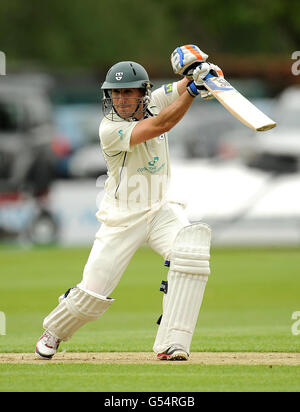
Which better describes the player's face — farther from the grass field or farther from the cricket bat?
the grass field

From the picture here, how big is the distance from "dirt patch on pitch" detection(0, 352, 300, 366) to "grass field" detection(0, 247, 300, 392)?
0.15 m

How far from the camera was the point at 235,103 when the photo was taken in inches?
239

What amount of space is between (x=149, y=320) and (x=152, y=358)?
312 centimetres

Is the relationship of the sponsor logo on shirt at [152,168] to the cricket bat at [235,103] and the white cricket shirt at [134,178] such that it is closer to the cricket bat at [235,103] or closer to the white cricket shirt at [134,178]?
the white cricket shirt at [134,178]

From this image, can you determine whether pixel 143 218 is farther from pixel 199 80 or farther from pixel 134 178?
pixel 199 80

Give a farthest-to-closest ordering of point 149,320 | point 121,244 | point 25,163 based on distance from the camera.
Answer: point 25,163, point 149,320, point 121,244

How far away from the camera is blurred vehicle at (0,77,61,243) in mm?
18234

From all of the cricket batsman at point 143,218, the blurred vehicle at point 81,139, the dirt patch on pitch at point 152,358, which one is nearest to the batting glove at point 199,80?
the cricket batsman at point 143,218

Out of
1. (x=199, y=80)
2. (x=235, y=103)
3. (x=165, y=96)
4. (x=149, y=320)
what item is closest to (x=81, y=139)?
(x=149, y=320)

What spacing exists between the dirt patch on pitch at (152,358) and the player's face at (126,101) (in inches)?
56.1

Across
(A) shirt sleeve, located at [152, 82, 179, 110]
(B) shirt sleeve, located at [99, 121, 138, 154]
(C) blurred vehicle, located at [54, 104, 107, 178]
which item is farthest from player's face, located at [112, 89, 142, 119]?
(C) blurred vehicle, located at [54, 104, 107, 178]

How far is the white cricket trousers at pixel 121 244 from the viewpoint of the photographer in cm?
636

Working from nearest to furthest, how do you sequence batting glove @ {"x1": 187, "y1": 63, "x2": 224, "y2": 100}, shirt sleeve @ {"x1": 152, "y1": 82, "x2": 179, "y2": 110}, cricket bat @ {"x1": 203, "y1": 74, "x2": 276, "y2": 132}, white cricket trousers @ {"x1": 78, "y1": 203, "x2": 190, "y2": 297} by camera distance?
cricket bat @ {"x1": 203, "y1": 74, "x2": 276, "y2": 132}
batting glove @ {"x1": 187, "y1": 63, "x2": 224, "y2": 100}
white cricket trousers @ {"x1": 78, "y1": 203, "x2": 190, "y2": 297}
shirt sleeve @ {"x1": 152, "y1": 82, "x2": 179, "y2": 110}
